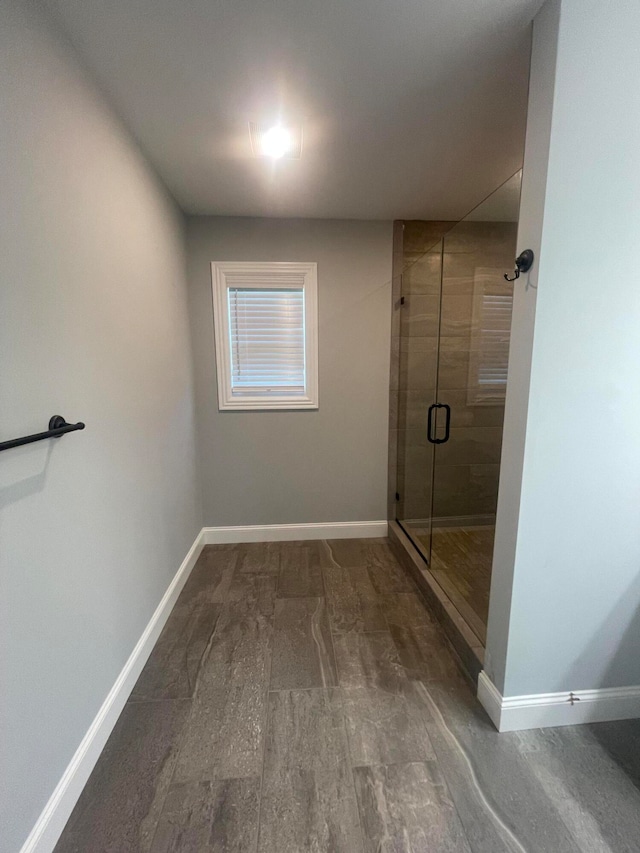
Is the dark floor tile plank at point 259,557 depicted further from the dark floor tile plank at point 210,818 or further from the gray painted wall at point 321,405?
the dark floor tile plank at point 210,818

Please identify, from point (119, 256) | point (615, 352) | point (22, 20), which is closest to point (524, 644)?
point (615, 352)

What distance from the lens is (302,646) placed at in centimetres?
175

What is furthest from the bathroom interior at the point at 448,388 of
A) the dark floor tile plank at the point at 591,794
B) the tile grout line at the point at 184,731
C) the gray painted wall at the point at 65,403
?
the gray painted wall at the point at 65,403

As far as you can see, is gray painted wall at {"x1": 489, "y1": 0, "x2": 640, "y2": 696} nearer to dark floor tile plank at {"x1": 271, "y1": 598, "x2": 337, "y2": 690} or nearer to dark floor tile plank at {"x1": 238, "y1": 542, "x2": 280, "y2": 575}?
dark floor tile plank at {"x1": 271, "y1": 598, "x2": 337, "y2": 690}

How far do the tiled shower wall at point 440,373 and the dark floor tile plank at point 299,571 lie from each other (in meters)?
0.81

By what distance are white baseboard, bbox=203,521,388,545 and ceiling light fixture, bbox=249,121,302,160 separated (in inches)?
94.1

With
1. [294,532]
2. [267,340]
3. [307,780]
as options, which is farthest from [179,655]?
[267,340]

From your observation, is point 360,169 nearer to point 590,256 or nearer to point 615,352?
point 590,256

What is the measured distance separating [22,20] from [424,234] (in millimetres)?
2286

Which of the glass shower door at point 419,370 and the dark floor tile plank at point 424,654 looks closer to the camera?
the dark floor tile plank at point 424,654

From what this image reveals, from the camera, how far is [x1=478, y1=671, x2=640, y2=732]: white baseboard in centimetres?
133

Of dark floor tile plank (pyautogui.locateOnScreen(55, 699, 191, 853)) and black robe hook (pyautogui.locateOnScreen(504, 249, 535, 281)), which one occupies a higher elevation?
black robe hook (pyautogui.locateOnScreen(504, 249, 535, 281))

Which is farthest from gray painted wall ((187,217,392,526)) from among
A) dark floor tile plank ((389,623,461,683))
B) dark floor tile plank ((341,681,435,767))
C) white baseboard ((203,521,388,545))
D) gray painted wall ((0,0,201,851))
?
dark floor tile plank ((341,681,435,767))

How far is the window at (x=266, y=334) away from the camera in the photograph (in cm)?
256
